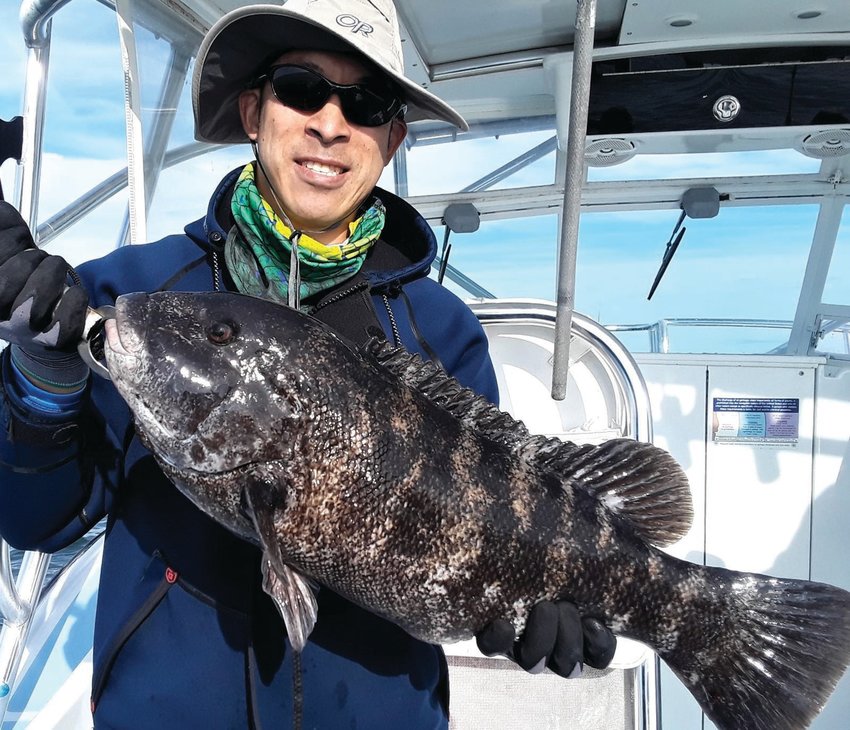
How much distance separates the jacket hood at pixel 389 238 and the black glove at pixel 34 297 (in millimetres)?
557

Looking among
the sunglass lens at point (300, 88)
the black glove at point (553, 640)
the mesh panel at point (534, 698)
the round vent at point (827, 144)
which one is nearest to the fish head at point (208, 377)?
the sunglass lens at point (300, 88)

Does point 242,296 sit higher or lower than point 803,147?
lower

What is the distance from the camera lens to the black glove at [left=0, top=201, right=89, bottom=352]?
5.42 feet

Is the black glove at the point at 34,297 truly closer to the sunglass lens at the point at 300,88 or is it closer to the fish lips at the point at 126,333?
the fish lips at the point at 126,333

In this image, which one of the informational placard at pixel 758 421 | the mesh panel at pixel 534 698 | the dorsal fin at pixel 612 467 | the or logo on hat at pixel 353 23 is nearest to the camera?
the or logo on hat at pixel 353 23

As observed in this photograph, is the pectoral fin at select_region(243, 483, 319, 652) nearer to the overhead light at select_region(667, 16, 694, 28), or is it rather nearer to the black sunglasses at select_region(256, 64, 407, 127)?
the black sunglasses at select_region(256, 64, 407, 127)

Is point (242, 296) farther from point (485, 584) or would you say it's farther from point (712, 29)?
point (712, 29)

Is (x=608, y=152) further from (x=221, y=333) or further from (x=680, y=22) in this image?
(x=221, y=333)

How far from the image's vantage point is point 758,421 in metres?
6.40

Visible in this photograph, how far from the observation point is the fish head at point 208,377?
187 centimetres

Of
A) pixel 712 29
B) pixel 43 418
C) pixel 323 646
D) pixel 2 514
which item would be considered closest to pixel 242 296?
pixel 43 418

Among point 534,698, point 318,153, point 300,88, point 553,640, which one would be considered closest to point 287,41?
point 300,88

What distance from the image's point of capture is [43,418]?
1790 mm

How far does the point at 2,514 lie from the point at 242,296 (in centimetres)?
80
